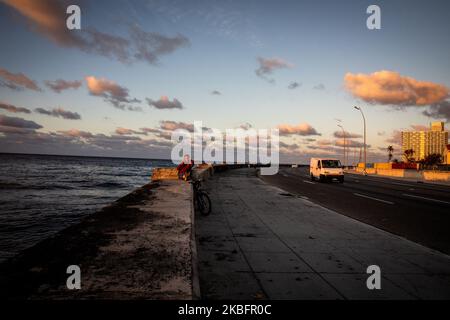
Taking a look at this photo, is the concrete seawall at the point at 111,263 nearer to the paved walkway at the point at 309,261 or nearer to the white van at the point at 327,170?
the paved walkway at the point at 309,261

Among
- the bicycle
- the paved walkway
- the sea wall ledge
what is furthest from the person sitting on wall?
the sea wall ledge

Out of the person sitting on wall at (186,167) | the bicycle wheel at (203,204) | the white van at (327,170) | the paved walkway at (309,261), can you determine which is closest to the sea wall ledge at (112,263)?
the paved walkway at (309,261)

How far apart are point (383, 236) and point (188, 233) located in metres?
4.89

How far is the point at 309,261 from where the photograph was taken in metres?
5.05

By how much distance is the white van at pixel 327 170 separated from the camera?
78.0 feet

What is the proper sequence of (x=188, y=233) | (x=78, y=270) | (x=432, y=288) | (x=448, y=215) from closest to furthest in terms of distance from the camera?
1. (x=78, y=270)
2. (x=432, y=288)
3. (x=188, y=233)
4. (x=448, y=215)

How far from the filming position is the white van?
23.8 m

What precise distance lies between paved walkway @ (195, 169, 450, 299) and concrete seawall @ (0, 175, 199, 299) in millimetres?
732

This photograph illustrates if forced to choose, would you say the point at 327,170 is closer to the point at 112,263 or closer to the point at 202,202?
the point at 202,202

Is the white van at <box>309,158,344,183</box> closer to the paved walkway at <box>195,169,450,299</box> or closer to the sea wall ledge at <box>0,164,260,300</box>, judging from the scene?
the paved walkway at <box>195,169,450,299</box>

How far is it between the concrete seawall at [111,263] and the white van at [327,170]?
20.5 metres
